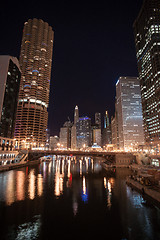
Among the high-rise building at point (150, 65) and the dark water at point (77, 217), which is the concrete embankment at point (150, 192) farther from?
the high-rise building at point (150, 65)

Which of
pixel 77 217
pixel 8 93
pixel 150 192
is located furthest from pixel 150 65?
pixel 77 217

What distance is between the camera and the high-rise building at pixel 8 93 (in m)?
120

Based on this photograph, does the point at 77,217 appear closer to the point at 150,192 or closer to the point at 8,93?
the point at 150,192

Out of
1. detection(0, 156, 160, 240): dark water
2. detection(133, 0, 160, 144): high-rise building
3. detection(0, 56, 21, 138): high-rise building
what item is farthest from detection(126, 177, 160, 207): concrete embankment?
detection(133, 0, 160, 144): high-rise building

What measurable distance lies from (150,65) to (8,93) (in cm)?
16058

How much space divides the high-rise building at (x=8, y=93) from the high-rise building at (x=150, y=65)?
14768 centimetres

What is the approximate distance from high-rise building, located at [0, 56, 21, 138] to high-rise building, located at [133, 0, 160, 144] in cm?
14768

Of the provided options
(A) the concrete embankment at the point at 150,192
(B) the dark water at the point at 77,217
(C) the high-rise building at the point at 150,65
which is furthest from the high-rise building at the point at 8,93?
(C) the high-rise building at the point at 150,65

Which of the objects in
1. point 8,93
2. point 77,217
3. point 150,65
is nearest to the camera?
point 77,217

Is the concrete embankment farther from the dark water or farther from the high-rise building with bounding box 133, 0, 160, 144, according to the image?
the high-rise building with bounding box 133, 0, 160, 144

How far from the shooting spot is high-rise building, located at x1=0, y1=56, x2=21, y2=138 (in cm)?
11969

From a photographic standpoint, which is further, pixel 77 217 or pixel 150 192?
pixel 150 192

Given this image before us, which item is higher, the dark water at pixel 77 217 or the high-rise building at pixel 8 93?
the high-rise building at pixel 8 93

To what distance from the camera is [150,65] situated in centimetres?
16288
